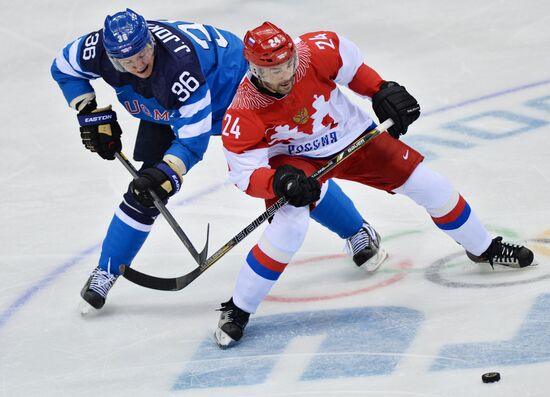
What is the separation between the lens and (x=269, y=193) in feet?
10.7

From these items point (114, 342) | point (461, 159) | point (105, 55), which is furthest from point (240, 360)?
point (461, 159)

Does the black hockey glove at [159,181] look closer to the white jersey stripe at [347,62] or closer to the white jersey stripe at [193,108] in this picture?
the white jersey stripe at [193,108]

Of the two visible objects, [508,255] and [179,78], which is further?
[508,255]

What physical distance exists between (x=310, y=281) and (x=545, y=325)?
98 cm

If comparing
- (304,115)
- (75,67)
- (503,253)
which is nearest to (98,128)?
(75,67)

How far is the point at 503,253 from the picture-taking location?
3.64m

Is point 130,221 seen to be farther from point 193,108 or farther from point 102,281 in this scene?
point 193,108

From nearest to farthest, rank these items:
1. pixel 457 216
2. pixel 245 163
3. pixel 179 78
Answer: pixel 245 163 < pixel 179 78 < pixel 457 216

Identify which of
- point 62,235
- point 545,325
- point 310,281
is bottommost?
point 62,235

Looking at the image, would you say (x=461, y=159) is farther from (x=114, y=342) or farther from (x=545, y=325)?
(x=114, y=342)

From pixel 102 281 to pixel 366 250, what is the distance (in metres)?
0.98

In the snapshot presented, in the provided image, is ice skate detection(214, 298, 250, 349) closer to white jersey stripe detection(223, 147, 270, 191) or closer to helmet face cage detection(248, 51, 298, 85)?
white jersey stripe detection(223, 147, 270, 191)

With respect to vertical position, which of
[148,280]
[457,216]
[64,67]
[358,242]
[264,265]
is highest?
[457,216]

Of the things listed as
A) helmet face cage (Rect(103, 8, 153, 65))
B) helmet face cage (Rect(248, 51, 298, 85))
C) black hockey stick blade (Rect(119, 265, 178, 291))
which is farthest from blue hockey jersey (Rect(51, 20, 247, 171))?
black hockey stick blade (Rect(119, 265, 178, 291))
